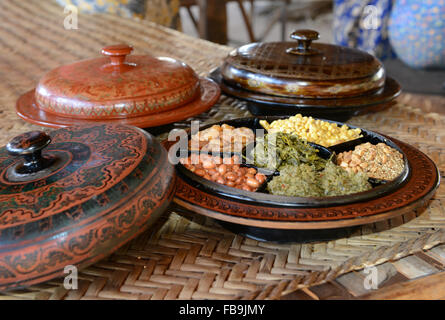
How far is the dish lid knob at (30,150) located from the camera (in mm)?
998

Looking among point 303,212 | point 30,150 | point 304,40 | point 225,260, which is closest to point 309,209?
point 303,212

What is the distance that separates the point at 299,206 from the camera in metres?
1.08

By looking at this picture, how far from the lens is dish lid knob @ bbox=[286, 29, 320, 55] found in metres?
1.89

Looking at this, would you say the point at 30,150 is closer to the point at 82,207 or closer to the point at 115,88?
the point at 82,207

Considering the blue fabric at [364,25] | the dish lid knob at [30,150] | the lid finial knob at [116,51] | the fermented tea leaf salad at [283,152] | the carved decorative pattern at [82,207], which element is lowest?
→ the blue fabric at [364,25]

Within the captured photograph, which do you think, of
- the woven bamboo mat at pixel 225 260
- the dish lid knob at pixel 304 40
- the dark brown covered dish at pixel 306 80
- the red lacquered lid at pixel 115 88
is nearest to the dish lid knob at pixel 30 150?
the woven bamboo mat at pixel 225 260

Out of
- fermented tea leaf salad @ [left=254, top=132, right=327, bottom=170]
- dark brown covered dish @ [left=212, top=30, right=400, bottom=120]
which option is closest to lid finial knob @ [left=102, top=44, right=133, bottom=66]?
dark brown covered dish @ [left=212, top=30, right=400, bottom=120]

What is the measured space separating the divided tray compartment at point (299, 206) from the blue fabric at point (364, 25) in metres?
3.99

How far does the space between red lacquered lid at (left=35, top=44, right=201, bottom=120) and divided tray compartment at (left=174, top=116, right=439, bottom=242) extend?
453mm

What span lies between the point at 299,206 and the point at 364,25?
4.41 metres

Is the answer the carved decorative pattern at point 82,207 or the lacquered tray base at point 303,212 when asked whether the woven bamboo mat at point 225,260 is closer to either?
the lacquered tray base at point 303,212

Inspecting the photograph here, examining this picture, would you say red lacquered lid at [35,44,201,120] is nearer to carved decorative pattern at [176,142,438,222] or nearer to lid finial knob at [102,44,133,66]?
lid finial knob at [102,44,133,66]

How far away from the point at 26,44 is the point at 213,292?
2477 mm

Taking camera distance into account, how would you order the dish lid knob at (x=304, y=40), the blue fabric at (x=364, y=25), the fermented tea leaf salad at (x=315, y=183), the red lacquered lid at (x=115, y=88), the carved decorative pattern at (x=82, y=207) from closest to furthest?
1. the carved decorative pattern at (x=82, y=207)
2. the fermented tea leaf salad at (x=315, y=183)
3. the red lacquered lid at (x=115, y=88)
4. the dish lid knob at (x=304, y=40)
5. the blue fabric at (x=364, y=25)
